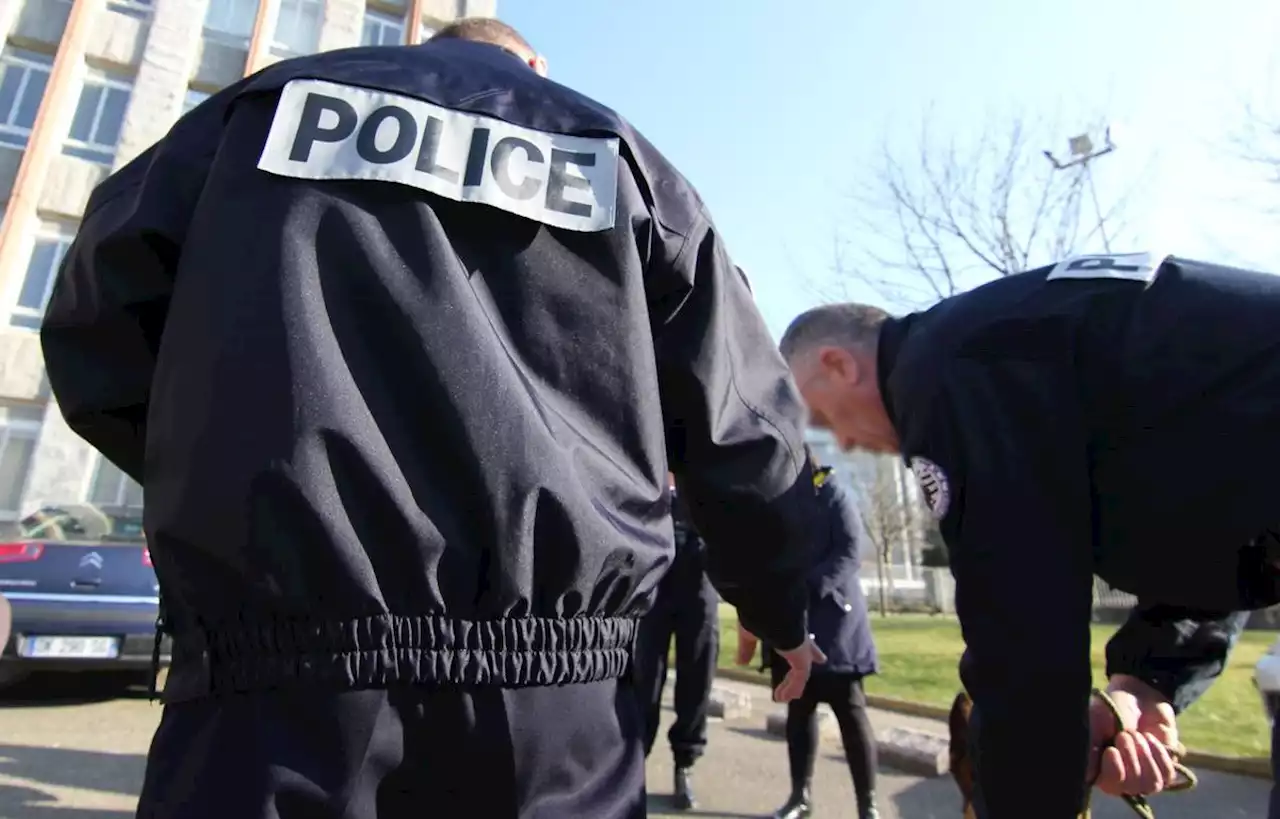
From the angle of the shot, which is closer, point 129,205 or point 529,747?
point 529,747

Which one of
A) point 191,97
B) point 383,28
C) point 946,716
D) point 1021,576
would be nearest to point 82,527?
point 946,716

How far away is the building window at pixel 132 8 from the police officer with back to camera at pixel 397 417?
20594mm

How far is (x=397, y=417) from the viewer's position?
1244 millimetres

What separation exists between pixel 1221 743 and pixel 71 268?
21.2 ft

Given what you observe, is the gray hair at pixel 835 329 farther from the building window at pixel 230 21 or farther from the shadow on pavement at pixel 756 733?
the building window at pixel 230 21

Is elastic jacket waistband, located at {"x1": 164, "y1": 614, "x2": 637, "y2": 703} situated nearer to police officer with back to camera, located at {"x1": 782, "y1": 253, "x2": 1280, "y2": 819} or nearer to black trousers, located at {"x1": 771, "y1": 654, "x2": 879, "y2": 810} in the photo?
police officer with back to camera, located at {"x1": 782, "y1": 253, "x2": 1280, "y2": 819}

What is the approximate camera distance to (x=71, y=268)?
1.44 m

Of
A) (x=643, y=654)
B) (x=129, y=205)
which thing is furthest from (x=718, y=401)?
(x=643, y=654)

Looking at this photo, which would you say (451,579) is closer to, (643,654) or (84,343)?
(84,343)

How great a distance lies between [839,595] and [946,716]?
3431 millimetres

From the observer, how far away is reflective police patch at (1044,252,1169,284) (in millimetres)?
1729

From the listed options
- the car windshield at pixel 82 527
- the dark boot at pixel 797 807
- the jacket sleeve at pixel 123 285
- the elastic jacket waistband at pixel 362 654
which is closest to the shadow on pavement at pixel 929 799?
the dark boot at pixel 797 807

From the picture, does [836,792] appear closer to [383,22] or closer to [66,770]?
[66,770]

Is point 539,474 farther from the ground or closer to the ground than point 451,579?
farther from the ground
